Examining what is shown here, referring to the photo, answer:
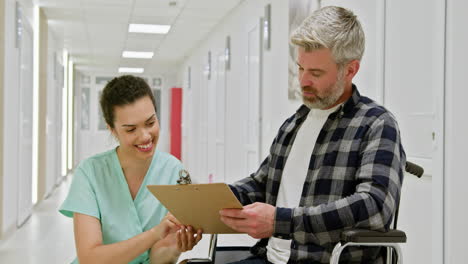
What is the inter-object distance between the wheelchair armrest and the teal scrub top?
2.39 feet

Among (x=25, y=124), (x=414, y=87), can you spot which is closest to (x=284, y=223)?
(x=414, y=87)

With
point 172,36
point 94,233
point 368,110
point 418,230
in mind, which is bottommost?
point 418,230

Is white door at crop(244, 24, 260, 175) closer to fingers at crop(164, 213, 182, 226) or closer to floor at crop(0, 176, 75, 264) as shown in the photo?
floor at crop(0, 176, 75, 264)

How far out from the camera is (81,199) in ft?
5.99

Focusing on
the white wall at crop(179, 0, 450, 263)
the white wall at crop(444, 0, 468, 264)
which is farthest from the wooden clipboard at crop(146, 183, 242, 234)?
the white wall at crop(179, 0, 450, 263)

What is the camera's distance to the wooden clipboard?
1553 mm

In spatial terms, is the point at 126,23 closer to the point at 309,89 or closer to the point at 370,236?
the point at 309,89

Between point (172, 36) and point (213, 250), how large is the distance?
8705 mm

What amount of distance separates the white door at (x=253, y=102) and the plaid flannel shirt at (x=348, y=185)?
443cm

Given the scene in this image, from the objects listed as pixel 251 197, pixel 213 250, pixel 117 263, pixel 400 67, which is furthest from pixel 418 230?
pixel 117 263

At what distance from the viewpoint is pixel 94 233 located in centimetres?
179

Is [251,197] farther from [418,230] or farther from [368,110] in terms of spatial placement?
[418,230]

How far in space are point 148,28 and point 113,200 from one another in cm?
783

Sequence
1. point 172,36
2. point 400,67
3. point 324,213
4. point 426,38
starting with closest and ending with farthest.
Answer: point 324,213 < point 426,38 < point 400,67 < point 172,36
